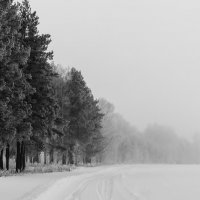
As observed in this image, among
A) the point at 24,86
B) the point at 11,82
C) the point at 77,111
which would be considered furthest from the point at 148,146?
the point at 11,82

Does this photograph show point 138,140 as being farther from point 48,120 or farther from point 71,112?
point 48,120

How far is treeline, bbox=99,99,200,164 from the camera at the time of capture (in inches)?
5133

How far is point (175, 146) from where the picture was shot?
18325 cm

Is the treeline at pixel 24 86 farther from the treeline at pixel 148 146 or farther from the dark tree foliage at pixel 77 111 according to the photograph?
the treeline at pixel 148 146

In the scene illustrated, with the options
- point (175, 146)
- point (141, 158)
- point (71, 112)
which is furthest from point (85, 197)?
point (175, 146)

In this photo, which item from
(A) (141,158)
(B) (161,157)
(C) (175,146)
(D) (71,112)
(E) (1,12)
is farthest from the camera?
(C) (175,146)

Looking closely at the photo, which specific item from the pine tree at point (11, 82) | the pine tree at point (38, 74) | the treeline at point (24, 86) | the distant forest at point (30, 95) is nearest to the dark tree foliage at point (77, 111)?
the distant forest at point (30, 95)

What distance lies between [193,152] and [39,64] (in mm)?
156912

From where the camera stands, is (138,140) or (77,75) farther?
(138,140)

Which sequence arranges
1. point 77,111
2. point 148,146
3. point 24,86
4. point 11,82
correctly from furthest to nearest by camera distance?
point 148,146 < point 77,111 < point 24,86 < point 11,82

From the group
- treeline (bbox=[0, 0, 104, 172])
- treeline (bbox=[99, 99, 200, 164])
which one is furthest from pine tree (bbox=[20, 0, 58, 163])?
treeline (bbox=[99, 99, 200, 164])

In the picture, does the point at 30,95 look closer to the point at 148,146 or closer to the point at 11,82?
the point at 11,82

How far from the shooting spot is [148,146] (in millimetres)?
164125

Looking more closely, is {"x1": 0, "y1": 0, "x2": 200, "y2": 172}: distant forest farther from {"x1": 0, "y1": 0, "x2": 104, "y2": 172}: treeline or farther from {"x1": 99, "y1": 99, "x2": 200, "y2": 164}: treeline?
{"x1": 99, "y1": 99, "x2": 200, "y2": 164}: treeline
